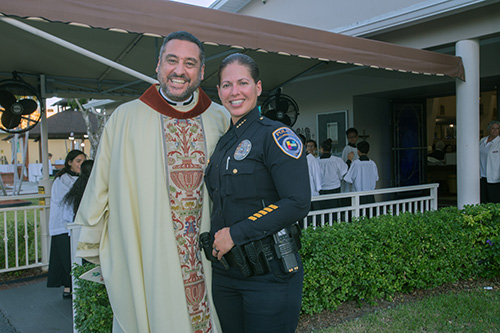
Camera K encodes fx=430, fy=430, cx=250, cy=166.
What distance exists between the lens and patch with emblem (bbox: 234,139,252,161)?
6.17 feet

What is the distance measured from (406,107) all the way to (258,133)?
9082mm

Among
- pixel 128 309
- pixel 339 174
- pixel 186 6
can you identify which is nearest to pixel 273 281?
pixel 128 309

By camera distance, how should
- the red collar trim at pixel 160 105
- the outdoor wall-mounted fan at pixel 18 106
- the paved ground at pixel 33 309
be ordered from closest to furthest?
the red collar trim at pixel 160 105 → the paved ground at pixel 33 309 → the outdoor wall-mounted fan at pixel 18 106

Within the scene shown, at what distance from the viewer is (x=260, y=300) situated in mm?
1844

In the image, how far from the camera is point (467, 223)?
5223 mm

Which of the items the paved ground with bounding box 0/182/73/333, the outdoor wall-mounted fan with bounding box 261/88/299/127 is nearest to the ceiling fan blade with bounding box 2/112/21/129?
the paved ground with bounding box 0/182/73/333

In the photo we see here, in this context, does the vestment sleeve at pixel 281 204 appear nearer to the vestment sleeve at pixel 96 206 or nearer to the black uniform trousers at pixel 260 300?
the black uniform trousers at pixel 260 300

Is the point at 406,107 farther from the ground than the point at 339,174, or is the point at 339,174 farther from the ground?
the point at 406,107

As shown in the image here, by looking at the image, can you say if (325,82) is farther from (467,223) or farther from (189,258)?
(189,258)

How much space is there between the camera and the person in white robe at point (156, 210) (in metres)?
1.98

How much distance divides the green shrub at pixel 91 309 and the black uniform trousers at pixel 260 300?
1.51 m

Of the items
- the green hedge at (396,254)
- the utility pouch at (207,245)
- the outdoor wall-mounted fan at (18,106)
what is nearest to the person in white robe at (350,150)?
the green hedge at (396,254)

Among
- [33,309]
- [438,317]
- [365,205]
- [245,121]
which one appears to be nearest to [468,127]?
[365,205]

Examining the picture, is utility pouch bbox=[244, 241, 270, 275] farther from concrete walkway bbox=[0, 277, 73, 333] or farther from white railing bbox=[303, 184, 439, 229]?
concrete walkway bbox=[0, 277, 73, 333]
